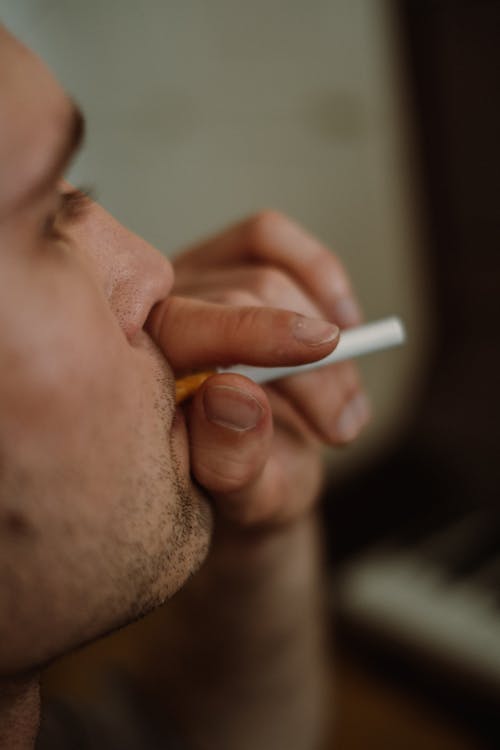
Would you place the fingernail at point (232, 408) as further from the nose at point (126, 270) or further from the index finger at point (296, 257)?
the index finger at point (296, 257)

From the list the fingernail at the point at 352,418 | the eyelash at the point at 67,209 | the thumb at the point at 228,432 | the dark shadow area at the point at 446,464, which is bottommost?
the dark shadow area at the point at 446,464

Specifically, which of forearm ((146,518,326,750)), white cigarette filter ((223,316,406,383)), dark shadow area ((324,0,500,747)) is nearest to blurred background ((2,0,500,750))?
dark shadow area ((324,0,500,747))

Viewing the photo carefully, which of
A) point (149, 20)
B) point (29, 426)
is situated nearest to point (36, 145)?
point (29, 426)

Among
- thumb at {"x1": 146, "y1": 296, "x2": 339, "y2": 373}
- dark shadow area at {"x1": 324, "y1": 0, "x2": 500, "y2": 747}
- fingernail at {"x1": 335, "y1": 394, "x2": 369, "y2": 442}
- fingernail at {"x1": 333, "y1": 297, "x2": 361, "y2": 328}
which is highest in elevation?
thumb at {"x1": 146, "y1": 296, "x2": 339, "y2": 373}

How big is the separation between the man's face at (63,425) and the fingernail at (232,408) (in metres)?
0.03

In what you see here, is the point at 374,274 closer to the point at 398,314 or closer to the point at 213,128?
the point at 398,314

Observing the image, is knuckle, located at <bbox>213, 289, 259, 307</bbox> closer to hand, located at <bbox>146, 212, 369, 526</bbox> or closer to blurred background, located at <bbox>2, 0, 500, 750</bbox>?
hand, located at <bbox>146, 212, 369, 526</bbox>

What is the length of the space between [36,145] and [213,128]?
3.10ft

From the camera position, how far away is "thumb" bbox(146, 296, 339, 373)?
43 cm

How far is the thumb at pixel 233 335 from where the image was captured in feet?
1.42

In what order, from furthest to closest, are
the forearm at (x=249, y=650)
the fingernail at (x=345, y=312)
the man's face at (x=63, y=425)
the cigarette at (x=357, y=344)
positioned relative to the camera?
1. the forearm at (x=249, y=650)
2. the fingernail at (x=345, y=312)
3. the cigarette at (x=357, y=344)
4. the man's face at (x=63, y=425)

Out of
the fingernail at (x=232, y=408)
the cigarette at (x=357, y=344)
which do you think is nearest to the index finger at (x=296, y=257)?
the cigarette at (x=357, y=344)

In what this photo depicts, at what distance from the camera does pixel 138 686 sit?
2.70 feet

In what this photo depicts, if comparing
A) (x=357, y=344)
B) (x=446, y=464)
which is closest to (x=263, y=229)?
(x=357, y=344)
